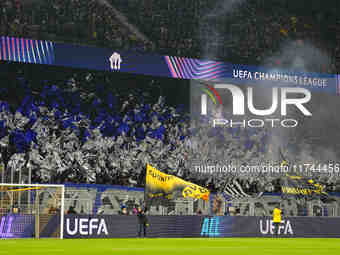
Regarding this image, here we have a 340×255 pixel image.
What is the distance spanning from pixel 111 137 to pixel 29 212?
9825 millimetres

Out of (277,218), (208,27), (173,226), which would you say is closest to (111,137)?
(173,226)

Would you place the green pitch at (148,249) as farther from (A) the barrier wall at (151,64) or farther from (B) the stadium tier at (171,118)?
(A) the barrier wall at (151,64)

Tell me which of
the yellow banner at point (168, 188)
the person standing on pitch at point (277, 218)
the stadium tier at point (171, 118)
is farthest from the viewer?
the yellow banner at point (168, 188)

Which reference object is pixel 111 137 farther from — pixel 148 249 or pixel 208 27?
pixel 148 249

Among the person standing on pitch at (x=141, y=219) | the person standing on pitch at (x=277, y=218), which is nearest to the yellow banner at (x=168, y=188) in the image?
the person standing on pitch at (x=141, y=219)

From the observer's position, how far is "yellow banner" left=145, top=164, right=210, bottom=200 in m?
→ 26.2

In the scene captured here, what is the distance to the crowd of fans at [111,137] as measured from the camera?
1084 inches

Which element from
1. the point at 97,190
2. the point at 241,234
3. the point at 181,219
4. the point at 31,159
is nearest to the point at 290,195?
the point at 241,234

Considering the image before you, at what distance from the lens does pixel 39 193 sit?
22078mm

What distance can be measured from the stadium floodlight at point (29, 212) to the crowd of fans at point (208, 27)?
33.5 ft

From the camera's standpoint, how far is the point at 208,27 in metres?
36.9

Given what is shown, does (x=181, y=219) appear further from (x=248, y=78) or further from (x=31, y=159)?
(x=248, y=78)

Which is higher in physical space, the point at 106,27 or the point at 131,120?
the point at 106,27

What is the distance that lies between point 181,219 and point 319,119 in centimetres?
1388
